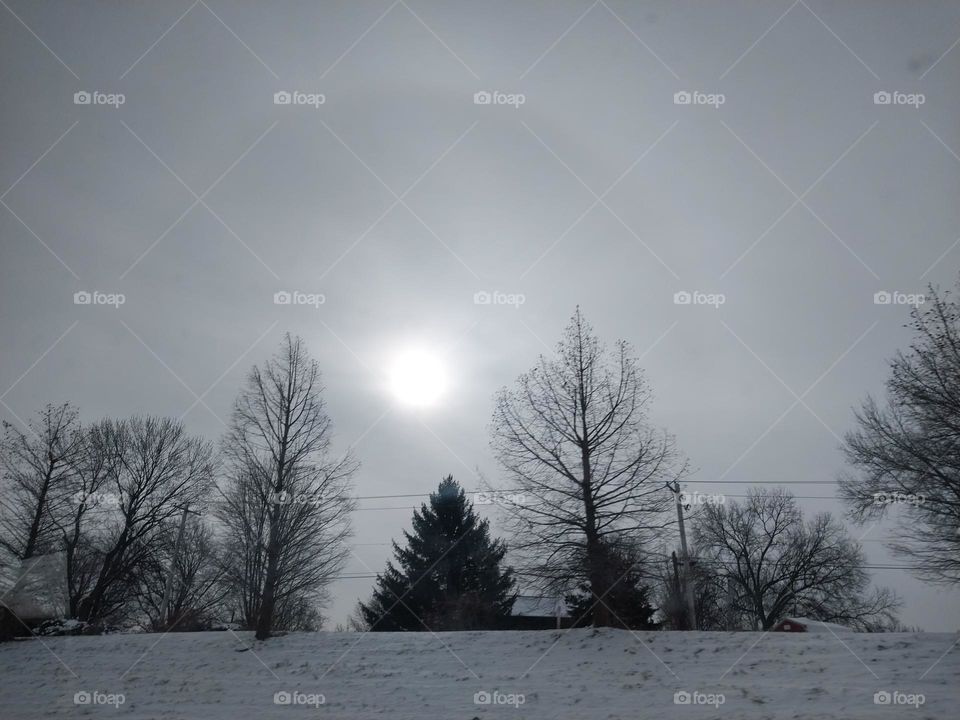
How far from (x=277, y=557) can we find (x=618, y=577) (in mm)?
11286

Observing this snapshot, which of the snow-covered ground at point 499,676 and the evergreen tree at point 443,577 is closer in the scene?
the snow-covered ground at point 499,676

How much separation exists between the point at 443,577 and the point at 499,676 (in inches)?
802

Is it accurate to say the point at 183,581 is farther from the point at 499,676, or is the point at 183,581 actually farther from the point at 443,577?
the point at 499,676

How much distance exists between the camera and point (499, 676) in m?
15.8

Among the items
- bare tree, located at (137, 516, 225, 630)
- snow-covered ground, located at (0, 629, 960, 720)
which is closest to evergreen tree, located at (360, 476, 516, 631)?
bare tree, located at (137, 516, 225, 630)

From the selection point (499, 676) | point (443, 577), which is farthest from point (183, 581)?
point (499, 676)

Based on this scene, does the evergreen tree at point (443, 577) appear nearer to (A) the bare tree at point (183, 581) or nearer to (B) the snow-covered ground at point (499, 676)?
(A) the bare tree at point (183, 581)

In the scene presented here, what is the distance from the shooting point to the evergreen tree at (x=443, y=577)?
33.6 m

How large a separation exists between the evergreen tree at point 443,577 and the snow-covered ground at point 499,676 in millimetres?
14053

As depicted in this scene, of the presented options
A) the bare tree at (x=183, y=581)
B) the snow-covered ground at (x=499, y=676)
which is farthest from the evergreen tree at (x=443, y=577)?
the snow-covered ground at (x=499, y=676)

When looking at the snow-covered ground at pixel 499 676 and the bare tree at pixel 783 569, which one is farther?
the bare tree at pixel 783 569

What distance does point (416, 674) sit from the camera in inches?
643

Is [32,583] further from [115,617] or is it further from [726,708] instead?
[726,708]

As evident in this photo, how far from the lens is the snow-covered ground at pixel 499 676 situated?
12.8 meters
